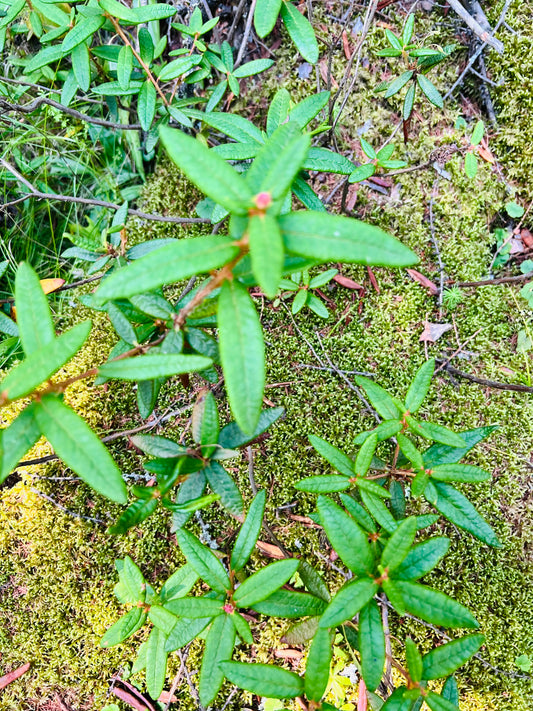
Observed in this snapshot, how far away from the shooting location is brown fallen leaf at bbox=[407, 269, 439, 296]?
2.62 m

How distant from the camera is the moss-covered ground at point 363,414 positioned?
2207 mm

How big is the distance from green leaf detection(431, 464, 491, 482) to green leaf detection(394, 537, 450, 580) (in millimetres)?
268

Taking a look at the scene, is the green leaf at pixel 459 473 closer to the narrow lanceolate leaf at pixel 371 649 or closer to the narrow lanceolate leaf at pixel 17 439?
the narrow lanceolate leaf at pixel 371 649

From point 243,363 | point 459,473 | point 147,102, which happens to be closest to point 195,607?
point 243,363

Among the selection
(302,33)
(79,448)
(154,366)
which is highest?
(302,33)

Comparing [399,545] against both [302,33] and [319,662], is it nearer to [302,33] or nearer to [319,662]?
[319,662]

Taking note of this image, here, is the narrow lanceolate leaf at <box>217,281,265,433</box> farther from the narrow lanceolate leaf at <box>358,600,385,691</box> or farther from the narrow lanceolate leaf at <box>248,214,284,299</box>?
the narrow lanceolate leaf at <box>358,600,385,691</box>

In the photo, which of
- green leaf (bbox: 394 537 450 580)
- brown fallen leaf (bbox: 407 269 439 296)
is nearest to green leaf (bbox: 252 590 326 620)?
green leaf (bbox: 394 537 450 580)

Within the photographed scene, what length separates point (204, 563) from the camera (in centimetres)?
154

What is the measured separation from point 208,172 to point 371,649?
1436mm

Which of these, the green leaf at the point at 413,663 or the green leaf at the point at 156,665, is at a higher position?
the green leaf at the point at 413,663

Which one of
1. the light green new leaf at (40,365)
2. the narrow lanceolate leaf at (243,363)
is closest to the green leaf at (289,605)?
the narrow lanceolate leaf at (243,363)

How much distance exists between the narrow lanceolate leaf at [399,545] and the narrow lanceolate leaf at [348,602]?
82 millimetres

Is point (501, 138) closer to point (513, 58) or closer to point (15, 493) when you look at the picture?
point (513, 58)
